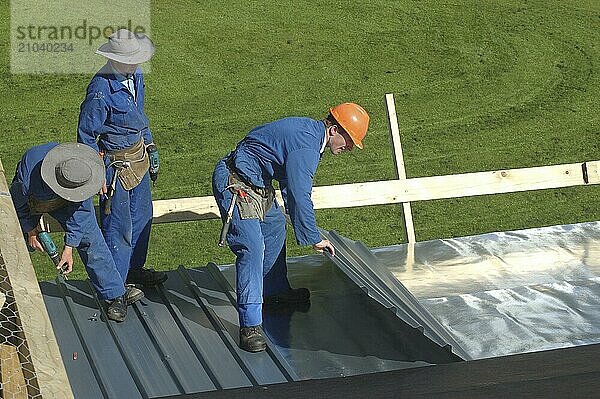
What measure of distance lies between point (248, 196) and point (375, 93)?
465 cm

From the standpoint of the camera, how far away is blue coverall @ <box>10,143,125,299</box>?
5.15m

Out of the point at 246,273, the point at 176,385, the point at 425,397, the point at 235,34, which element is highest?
the point at 235,34

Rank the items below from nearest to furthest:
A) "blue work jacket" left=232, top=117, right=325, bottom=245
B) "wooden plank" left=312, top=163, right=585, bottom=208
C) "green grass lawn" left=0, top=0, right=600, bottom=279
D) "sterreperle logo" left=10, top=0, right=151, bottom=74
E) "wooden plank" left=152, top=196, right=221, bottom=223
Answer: "blue work jacket" left=232, top=117, right=325, bottom=245
"wooden plank" left=152, top=196, right=221, bottom=223
"wooden plank" left=312, top=163, right=585, bottom=208
"green grass lawn" left=0, top=0, right=600, bottom=279
"sterreperle logo" left=10, top=0, right=151, bottom=74

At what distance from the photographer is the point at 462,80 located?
10156mm

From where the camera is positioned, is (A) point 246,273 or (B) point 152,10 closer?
(A) point 246,273

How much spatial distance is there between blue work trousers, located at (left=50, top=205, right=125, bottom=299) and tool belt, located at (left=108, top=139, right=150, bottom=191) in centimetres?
40

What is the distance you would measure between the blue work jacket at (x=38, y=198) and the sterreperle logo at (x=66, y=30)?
4974 mm

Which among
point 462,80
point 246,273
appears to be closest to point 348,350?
point 246,273

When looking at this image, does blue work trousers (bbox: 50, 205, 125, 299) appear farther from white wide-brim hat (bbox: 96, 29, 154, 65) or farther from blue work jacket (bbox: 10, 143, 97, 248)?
white wide-brim hat (bbox: 96, 29, 154, 65)

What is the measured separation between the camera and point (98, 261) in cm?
542

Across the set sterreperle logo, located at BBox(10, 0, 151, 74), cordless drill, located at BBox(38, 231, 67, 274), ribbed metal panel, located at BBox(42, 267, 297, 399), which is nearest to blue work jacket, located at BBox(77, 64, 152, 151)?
cordless drill, located at BBox(38, 231, 67, 274)

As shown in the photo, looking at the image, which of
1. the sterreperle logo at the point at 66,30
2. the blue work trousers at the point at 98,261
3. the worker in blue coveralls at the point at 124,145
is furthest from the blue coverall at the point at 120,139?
the sterreperle logo at the point at 66,30

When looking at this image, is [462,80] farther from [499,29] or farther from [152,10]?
[152,10]

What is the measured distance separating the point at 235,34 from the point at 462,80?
8.27 ft
